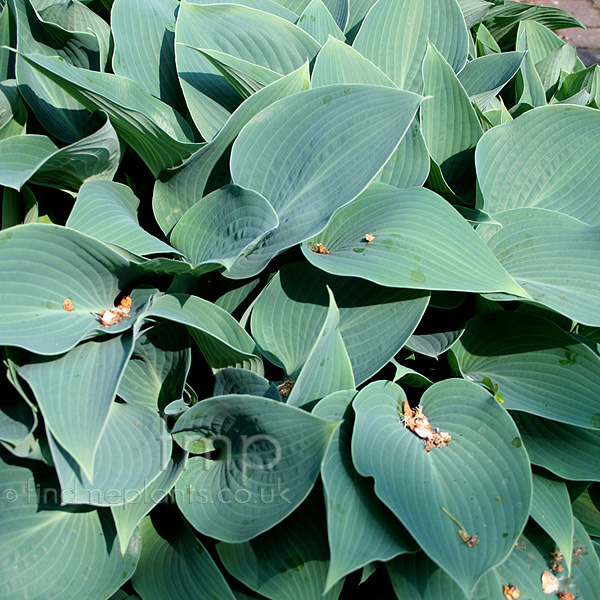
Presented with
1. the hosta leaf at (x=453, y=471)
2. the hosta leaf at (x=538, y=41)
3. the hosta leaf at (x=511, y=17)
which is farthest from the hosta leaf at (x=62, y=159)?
the hosta leaf at (x=511, y=17)

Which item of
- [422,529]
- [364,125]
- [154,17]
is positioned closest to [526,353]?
[422,529]

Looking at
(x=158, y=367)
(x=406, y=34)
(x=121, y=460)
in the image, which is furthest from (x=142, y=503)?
(x=406, y=34)

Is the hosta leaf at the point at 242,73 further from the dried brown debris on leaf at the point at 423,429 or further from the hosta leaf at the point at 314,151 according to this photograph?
the dried brown debris on leaf at the point at 423,429

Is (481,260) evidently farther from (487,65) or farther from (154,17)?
(154,17)

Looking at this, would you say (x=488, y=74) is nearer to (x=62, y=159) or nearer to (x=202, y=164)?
(x=202, y=164)

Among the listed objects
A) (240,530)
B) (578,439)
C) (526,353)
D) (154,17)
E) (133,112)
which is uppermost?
(154,17)

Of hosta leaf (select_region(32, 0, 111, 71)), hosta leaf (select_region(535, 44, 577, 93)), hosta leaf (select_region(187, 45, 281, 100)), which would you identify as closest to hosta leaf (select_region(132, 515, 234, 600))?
hosta leaf (select_region(187, 45, 281, 100))
